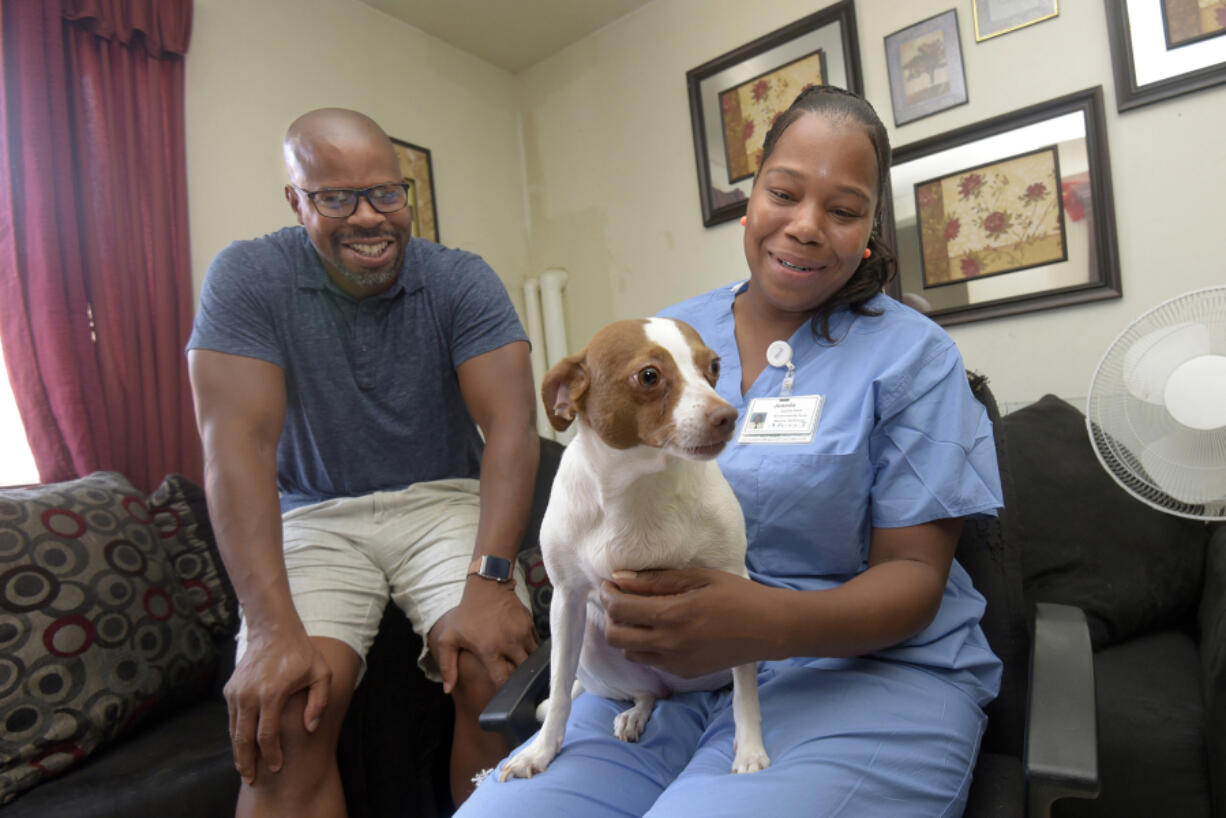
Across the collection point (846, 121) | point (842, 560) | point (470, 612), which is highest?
point (846, 121)

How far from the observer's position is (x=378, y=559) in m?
1.57

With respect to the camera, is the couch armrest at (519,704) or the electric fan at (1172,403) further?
the electric fan at (1172,403)

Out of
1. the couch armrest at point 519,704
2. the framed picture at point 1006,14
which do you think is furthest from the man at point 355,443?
the framed picture at point 1006,14

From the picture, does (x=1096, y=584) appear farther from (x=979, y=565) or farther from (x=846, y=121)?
(x=846, y=121)

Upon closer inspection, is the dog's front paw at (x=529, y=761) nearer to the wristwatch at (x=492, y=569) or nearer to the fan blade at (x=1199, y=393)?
the wristwatch at (x=492, y=569)

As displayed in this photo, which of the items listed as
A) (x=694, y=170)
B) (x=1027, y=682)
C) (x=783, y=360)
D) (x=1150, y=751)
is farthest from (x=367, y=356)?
(x=694, y=170)

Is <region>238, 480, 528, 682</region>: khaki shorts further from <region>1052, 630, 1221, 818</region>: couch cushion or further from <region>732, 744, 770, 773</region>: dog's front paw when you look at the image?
<region>1052, 630, 1221, 818</region>: couch cushion

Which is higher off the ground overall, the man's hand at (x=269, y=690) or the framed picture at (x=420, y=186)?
the framed picture at (x=420, y=186)

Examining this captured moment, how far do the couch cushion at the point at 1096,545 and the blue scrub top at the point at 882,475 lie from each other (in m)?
0.77

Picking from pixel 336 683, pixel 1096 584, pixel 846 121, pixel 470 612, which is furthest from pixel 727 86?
pixel 336 683

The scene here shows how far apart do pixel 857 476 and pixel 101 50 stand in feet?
8.22

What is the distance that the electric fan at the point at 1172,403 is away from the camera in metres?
1.30

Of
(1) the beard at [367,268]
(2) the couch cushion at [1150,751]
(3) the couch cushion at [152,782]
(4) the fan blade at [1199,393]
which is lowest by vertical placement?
(2) the couch cushion at [1150,751]

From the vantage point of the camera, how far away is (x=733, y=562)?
927mm
